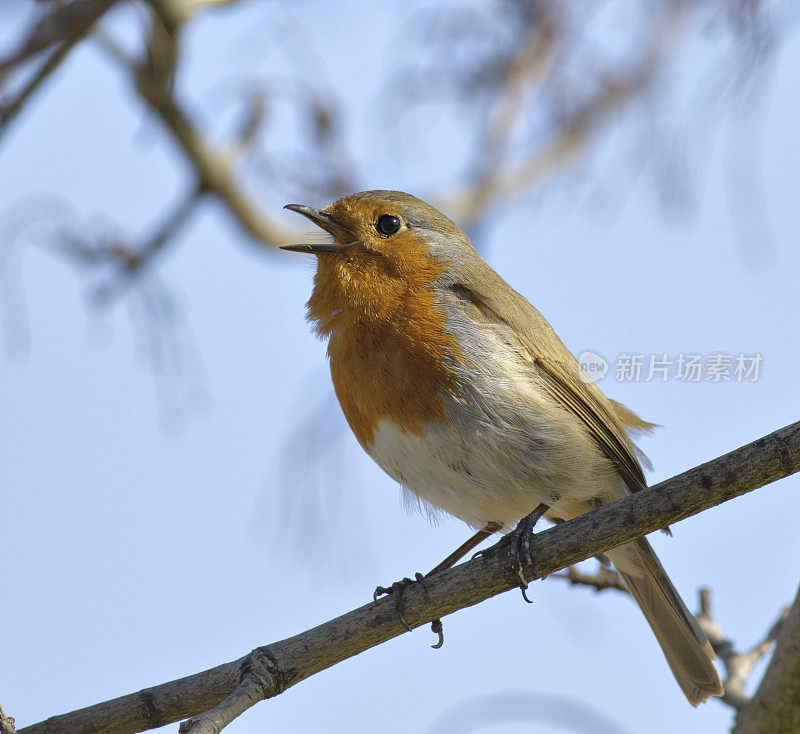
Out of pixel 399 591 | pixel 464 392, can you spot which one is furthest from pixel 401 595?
pixel 464 392

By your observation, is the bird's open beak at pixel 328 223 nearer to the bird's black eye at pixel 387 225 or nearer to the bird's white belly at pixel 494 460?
the bird's black eye at pixel 387 225

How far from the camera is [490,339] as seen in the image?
13.7 ft

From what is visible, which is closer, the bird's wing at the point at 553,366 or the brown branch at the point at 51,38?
the brown branch at the point at 51,38

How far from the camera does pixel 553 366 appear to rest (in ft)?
14.4

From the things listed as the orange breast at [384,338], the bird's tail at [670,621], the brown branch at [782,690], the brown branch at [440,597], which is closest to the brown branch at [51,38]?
the orange breast at [384,338]

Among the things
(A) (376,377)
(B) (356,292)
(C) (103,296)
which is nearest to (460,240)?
(B) (356,292)

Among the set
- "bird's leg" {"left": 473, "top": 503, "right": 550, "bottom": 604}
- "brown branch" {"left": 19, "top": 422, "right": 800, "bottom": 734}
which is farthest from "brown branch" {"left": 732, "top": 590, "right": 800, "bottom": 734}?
"bird's leg" {"left": 473, "top": 503, "right": 550, "bottom": 604}

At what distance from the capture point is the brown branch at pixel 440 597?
308 cm

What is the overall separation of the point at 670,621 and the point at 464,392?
1583 millimetres

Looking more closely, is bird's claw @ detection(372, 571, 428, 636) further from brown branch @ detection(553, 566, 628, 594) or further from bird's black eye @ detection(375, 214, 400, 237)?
bird's black eye @ detection(375, 214, 400, 237)

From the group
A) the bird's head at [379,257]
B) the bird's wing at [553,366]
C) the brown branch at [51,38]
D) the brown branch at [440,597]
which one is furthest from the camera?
the bird's wing at [553,366]

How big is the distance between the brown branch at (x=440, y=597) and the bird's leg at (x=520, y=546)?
0.07 feet

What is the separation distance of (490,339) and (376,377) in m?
0.53

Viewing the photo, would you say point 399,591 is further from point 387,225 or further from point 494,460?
point 387,225
